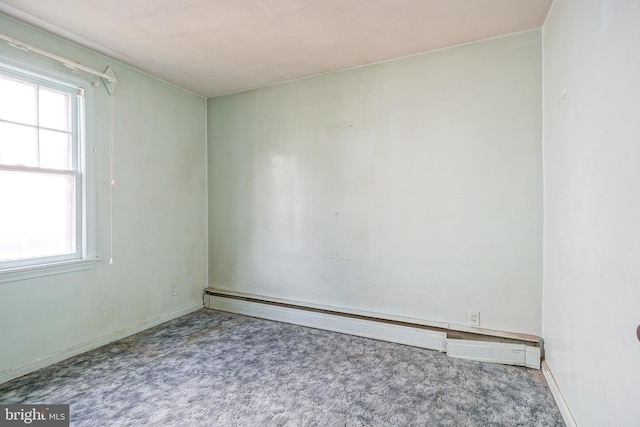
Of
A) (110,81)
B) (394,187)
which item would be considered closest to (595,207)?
(394,187)

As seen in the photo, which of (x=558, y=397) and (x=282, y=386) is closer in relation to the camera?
(x=558, y=397)

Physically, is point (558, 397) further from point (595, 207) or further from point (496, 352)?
point (595, 207)

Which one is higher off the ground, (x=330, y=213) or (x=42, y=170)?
(x=42, y=170)

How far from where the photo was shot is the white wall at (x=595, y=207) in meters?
1.14

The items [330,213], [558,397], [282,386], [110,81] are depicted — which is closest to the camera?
[558,397]

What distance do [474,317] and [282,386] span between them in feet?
5.56

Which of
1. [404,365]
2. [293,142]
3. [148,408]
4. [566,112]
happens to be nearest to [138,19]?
[293,142]

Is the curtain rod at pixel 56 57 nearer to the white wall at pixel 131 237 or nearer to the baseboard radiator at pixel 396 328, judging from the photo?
the white wall at pixel 131 237

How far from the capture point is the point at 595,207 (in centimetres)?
146

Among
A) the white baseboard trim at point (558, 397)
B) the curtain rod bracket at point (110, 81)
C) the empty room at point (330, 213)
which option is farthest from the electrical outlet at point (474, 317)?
the curtain rod bracket at point (110, 81)

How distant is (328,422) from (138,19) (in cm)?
301

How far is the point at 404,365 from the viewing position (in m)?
2.47

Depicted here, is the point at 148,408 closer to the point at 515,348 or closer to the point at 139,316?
the point at 139,316

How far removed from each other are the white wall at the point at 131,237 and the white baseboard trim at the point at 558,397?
3528 millimetres
